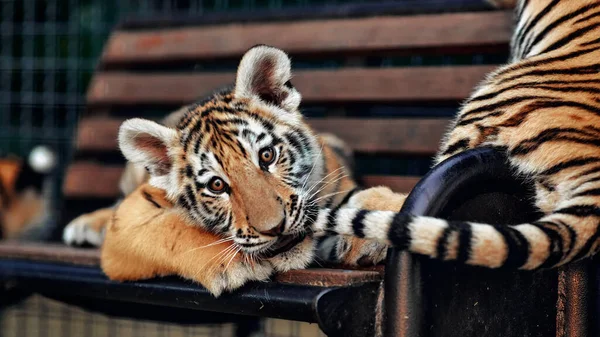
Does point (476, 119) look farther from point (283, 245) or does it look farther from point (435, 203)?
point (283, 245)

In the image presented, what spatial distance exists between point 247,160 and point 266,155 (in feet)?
0.21

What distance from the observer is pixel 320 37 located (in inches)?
131

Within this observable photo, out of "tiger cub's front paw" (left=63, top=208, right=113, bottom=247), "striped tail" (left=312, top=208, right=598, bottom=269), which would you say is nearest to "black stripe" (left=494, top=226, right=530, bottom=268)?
"striped tail" (left=312, top=208, right=598, bottom=269)

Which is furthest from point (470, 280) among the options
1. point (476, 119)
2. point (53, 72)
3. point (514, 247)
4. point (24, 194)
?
point (53, 72)

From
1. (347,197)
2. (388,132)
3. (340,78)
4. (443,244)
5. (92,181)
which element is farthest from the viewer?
(92,181)

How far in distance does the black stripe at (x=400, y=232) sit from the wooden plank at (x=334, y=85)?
1379 mm

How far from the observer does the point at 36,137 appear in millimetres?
5203

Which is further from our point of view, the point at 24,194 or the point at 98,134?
the point at 24,194

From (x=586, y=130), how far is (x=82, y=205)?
253 cm

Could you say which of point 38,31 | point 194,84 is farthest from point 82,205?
point 38,31

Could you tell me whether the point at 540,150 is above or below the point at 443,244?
above

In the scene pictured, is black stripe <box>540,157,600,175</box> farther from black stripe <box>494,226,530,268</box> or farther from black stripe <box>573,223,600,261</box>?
black stripe <box>494,226,530,268</box>

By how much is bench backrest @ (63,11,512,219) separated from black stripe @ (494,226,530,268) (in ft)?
3.92

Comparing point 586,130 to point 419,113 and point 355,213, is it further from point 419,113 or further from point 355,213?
point 419,113
